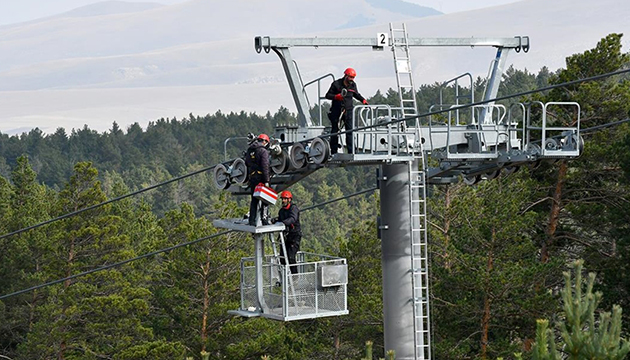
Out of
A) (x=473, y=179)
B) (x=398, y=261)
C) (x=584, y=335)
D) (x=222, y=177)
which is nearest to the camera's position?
(x=584, y=335)

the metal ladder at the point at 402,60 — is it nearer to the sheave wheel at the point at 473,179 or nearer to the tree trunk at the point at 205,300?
the sheave wheel at the point at 473,179

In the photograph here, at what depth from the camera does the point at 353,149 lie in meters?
20.9

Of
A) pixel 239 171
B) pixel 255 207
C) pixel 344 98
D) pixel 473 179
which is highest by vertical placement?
pixel 344 98

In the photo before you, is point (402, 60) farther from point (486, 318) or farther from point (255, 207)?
point (486, 318)

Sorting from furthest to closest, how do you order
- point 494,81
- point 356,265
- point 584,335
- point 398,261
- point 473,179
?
point 356,265
point 473,179
point 494,81
point 398,261
point 584,335

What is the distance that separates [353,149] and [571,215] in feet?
69.2

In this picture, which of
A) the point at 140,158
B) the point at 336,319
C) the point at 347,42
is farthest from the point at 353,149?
the point at 140,158

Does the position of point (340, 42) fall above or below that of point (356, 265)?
above

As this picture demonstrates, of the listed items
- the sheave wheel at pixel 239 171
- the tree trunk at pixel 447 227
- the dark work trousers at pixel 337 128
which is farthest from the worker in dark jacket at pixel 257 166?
the tree trunk at pixel 447 227

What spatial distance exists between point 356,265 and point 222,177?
1016 inches

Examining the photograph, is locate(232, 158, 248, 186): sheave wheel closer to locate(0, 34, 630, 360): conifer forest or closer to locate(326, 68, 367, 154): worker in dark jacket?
locate(326, 68, 367, 154): worker in dark jacket

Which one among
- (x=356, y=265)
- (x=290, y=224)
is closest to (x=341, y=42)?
(x=290, y=224)

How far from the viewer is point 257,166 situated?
2120cm

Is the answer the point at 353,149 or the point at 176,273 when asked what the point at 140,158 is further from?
the point at 353,149
